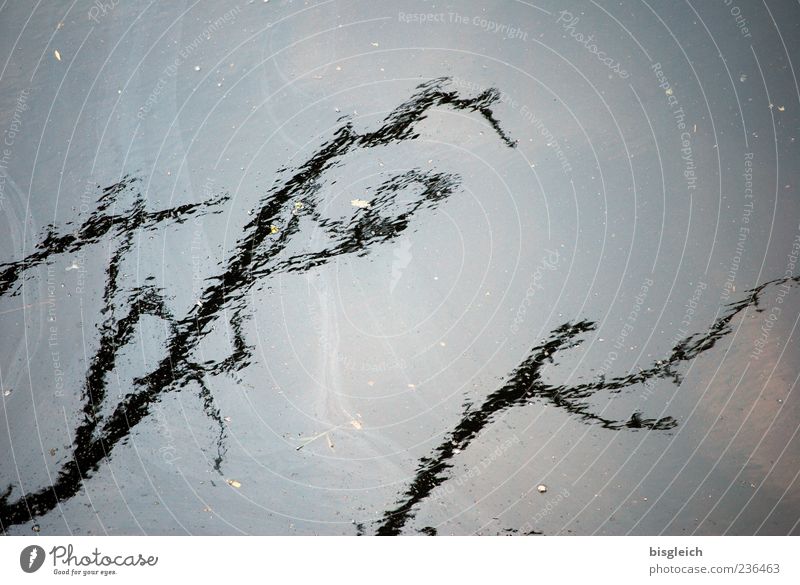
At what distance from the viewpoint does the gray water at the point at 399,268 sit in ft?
3.15

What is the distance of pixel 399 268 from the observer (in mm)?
979

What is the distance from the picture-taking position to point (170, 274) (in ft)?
3.21
